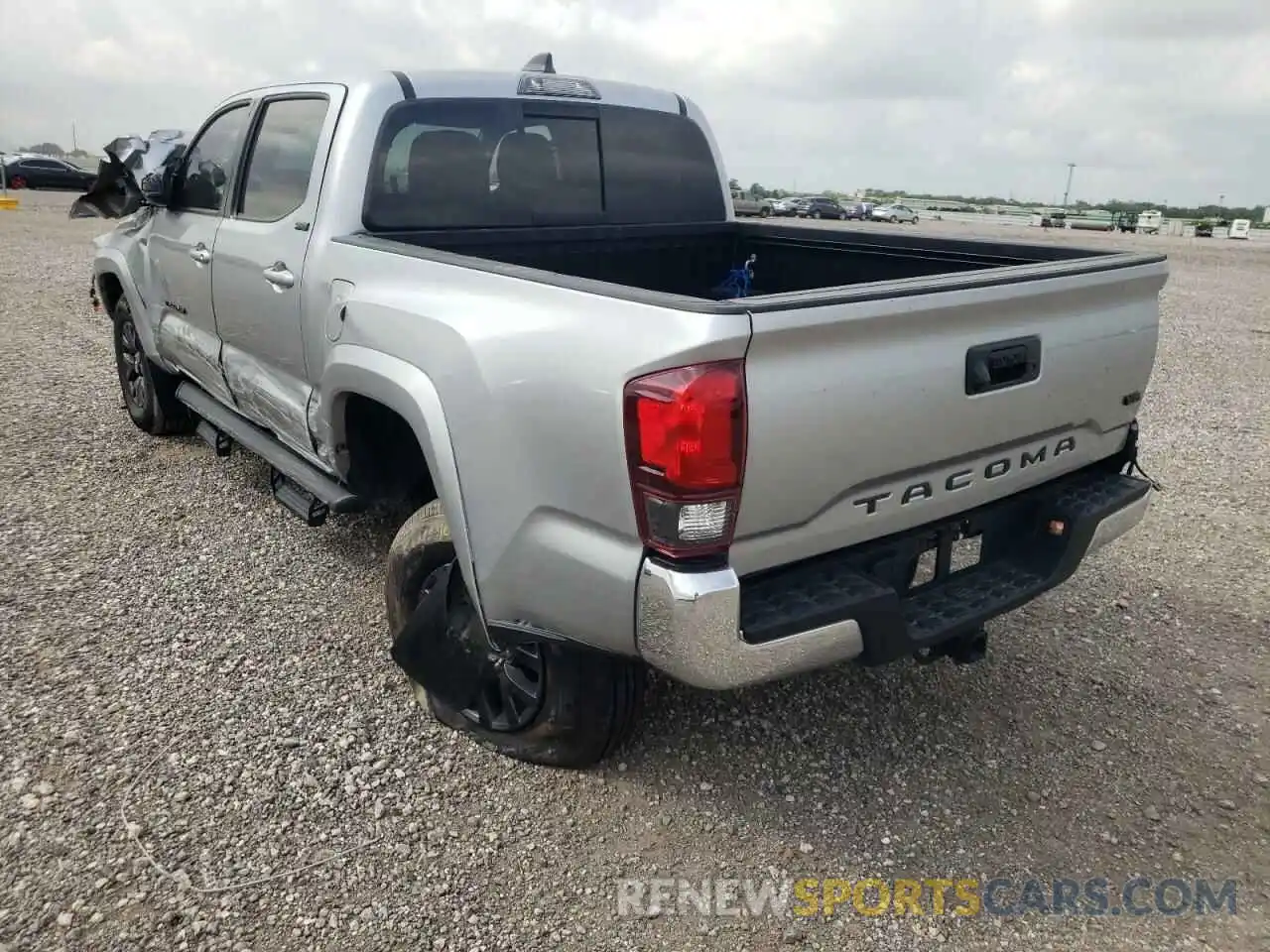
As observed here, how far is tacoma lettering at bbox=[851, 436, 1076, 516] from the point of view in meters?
2.37

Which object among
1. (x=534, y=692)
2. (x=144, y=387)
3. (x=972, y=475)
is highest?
(x=972, y=475)

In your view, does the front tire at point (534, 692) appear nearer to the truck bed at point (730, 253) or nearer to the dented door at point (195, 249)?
the truck bed at point (730, 253)

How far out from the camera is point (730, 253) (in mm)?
4465

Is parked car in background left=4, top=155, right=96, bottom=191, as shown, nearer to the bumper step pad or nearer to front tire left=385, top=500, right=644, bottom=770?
front tire left=385, top=500, right=644, bottom=770

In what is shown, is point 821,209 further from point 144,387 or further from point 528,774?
point 528,774

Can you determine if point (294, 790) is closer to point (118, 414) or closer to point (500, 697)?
point (500, 697)

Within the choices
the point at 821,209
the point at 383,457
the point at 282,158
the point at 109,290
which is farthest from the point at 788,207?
the point at 383,457

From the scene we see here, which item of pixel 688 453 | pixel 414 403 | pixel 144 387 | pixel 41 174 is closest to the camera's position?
pixel 688 453

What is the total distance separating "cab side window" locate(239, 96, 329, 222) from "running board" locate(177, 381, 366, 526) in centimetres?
93

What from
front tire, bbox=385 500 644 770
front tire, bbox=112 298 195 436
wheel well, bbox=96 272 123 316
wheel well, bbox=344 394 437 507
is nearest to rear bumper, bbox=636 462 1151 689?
front tire, bbox=385 500 644 770

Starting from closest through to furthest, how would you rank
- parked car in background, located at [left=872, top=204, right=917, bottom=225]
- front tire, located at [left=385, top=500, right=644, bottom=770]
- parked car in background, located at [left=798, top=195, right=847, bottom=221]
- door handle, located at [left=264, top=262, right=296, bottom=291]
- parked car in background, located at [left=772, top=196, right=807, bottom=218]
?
front tire, located at [left=385, top=500, right=644, bottom=770], door handle, located at [left=264, top=262, right=296, bottom=291], parked car in background, located at [left=772, top=196, right=807, bottom=218], parked car in background, located at [left=798, top=195, right=847, bottom=221], parked car in background, located at [left=872, top=204, right=917, bottom=225]

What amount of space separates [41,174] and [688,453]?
39.3 m

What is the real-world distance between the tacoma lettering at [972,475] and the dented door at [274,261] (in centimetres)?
210

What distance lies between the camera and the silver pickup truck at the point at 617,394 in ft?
6.93
